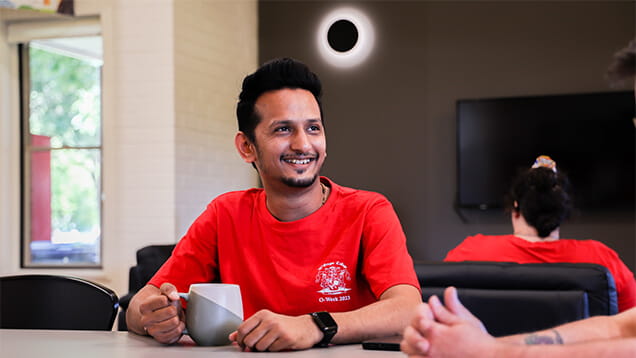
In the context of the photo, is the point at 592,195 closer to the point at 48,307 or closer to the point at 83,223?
the point at 83,223

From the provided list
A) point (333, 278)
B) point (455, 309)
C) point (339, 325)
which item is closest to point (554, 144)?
point (333, 278)

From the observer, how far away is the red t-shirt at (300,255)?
1564 mm

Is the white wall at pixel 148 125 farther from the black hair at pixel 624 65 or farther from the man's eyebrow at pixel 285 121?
the black hair at pixel 624 65

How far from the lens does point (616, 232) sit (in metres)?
4.93

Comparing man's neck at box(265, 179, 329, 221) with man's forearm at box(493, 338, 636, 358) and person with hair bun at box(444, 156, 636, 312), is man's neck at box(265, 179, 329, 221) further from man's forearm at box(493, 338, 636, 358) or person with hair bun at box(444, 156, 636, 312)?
person with hair bun at box(444, 156, 636, 312)

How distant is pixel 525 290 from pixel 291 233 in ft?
2.85

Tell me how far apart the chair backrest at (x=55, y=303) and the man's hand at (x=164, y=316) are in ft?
1.46

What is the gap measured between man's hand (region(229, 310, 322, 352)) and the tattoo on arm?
405mm

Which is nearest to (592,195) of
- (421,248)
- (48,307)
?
(421,248)

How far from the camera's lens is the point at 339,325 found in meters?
1.27

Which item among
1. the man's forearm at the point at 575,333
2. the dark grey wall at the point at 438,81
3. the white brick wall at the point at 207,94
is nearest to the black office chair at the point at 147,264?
the white brick wall at the point at 207,94

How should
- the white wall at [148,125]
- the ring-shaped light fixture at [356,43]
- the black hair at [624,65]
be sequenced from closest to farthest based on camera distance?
the black hair at [624,65], the white wall at [148,125], the ring-shaped light fixture at [356,43]

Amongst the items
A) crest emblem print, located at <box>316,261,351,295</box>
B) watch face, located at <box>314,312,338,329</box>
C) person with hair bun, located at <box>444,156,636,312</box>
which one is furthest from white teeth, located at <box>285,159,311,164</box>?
person with hair bun, located at <box>444,156,636,312</box>

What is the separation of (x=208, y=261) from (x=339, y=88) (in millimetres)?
3971
